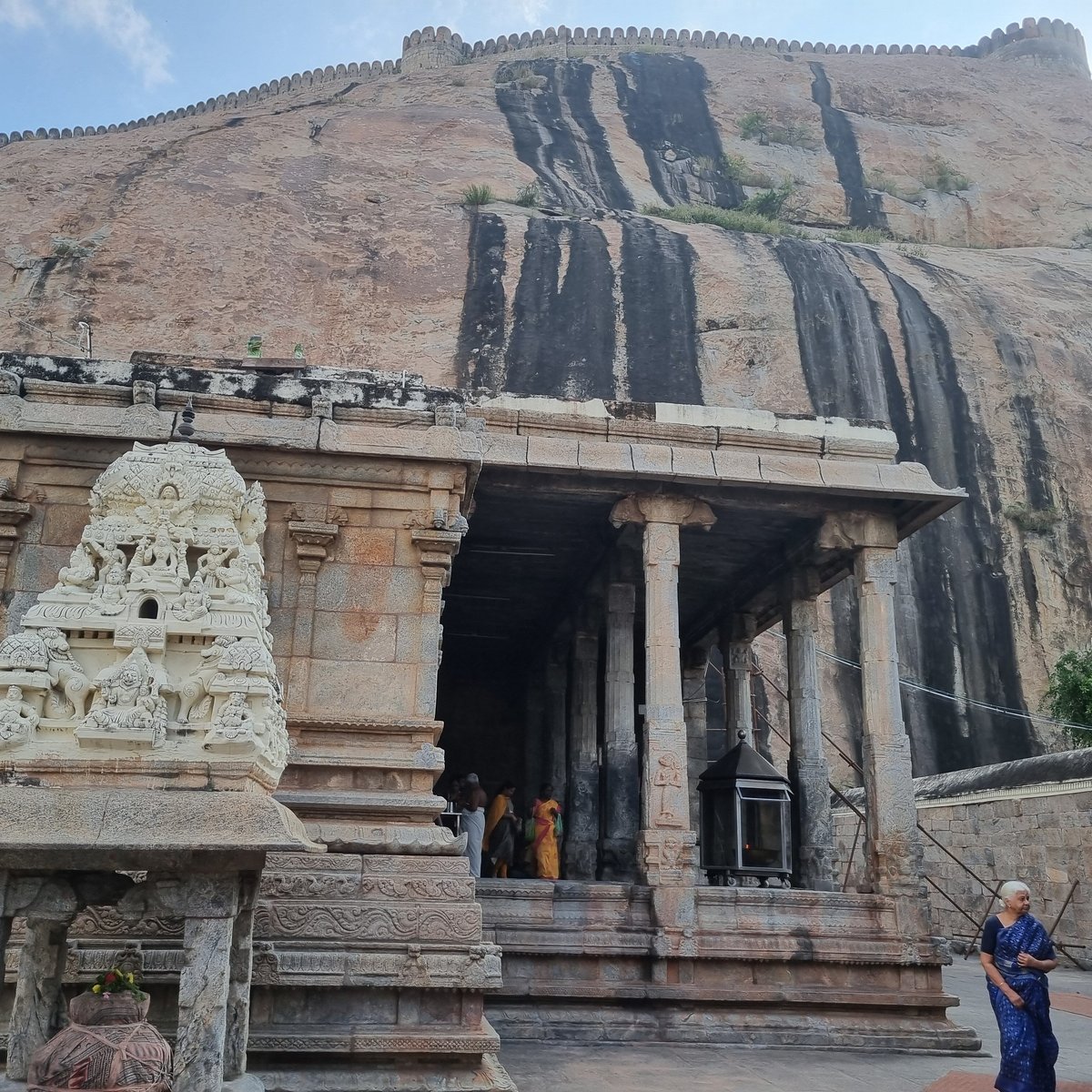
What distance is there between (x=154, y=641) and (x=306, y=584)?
2395mm

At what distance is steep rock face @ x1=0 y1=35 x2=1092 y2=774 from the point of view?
27.2m

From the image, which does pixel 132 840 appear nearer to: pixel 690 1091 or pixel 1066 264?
pixel 690 1091

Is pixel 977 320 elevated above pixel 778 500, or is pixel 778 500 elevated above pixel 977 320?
pixel 977 320

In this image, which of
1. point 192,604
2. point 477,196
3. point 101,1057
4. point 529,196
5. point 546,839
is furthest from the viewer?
point 529,196

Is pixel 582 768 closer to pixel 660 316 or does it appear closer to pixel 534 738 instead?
pixel 534 738

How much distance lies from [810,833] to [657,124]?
127ft

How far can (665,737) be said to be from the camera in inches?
370

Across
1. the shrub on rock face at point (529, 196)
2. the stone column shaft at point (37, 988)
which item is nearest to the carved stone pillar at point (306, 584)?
the stone column shaft at point (37, 988)

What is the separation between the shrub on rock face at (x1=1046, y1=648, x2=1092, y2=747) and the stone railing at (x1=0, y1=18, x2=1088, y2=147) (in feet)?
127

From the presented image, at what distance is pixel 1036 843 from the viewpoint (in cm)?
1469

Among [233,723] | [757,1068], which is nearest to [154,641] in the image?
[233,723]

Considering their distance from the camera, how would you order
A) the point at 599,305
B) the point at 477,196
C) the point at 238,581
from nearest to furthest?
1. the point at 238,581
2. the point at 599,305
3. the point at 477,196

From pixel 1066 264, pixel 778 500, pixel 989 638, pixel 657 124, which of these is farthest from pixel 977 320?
pixel 778 500

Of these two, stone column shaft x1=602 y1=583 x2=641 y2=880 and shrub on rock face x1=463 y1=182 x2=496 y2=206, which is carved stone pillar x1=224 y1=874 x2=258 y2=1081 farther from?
shrub on rock face x1=463 y1=182 x2=496 y2=206
